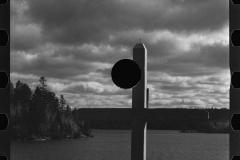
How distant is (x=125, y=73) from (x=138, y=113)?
2.13 ft

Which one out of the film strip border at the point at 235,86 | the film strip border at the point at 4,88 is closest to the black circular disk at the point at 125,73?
the film strip border at the point at 235,86

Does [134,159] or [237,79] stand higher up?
[237,79]

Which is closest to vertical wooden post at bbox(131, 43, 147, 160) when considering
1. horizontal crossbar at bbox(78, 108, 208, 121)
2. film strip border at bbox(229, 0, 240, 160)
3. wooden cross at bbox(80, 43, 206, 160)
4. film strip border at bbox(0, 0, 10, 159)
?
wooden cross at bbox(80, 43, 206, 160)

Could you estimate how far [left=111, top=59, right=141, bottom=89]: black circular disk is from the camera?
1767 millimetres

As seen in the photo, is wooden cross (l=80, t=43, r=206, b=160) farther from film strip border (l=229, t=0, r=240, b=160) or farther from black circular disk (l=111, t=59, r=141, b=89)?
black circular disk (l=111, t=59, r=141, b=89)

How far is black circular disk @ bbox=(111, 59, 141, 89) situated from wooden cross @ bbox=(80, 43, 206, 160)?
0.47m

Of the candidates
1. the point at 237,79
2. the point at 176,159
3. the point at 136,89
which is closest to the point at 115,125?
the point at 136,89

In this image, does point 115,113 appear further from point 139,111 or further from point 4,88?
point 4,88

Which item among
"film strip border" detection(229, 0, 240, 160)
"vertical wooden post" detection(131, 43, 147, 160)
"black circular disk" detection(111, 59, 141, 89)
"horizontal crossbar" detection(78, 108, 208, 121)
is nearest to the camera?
"black circular disk" detection(111, 59, 141, 89)

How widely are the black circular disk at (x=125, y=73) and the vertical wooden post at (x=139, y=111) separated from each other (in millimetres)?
526

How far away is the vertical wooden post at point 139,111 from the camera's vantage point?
2326mm

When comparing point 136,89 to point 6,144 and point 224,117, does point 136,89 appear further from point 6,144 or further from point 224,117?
point 6,144

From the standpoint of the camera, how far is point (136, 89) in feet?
7.87

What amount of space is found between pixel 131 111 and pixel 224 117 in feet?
2.19
